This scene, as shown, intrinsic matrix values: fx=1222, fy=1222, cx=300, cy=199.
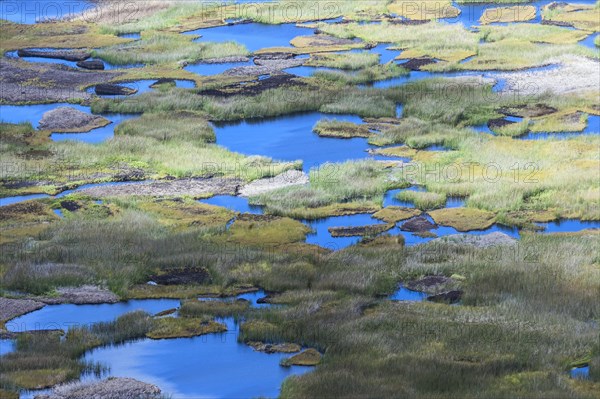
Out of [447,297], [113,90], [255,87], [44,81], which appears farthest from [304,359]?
[44,81]

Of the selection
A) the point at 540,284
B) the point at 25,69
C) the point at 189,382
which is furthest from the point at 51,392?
the point at 25,69

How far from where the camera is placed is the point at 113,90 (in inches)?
1534

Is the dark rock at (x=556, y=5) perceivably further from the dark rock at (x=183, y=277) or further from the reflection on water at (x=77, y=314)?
the reflection on water at (x=77, y=314)

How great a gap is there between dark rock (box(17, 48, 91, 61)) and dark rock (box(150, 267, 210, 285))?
24.9 metres

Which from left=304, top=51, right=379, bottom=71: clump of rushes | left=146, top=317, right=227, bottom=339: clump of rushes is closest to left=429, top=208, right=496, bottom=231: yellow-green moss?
left=146, top=317, right=227, bottom=339: clump of rushes

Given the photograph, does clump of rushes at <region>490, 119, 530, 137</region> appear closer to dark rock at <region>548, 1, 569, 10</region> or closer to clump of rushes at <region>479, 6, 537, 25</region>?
clump of rushes at <region>479, 6, 537, 25</region>

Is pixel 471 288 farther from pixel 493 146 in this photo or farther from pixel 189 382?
pixel 493 146

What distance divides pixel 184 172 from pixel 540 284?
39.4 ft

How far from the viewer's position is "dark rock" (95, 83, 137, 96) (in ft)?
127

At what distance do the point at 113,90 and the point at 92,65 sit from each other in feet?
15.1

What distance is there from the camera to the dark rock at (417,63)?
1644 inches

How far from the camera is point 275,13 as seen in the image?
173 ft

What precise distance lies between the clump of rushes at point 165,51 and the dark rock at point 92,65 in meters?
0.82

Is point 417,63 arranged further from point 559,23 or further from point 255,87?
point 559,23
